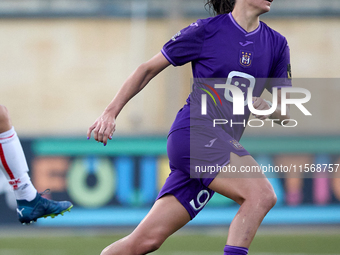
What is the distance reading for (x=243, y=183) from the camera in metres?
3.04

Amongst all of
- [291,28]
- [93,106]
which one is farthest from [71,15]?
[291,28]

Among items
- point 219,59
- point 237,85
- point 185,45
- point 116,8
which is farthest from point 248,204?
point 116,8

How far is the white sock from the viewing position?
3658 mm

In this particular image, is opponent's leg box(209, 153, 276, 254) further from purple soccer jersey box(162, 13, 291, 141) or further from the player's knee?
purple soccer jersey box(162, 13, 291, 141)

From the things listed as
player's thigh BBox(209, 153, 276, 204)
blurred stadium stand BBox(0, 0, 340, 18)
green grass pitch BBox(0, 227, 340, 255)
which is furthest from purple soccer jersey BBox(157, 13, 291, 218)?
blurred stadium stand BBox(0, 0, 340, 18)

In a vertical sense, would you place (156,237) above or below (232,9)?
below

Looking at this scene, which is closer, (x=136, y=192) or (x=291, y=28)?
(x=136, y=192)

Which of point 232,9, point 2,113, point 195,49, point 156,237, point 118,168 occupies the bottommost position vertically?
point 118,168

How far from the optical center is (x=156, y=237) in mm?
3430

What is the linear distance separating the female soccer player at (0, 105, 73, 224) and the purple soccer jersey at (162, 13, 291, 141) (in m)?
1.11

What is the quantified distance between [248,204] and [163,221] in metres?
0.66

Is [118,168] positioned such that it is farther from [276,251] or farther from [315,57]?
[315,57]

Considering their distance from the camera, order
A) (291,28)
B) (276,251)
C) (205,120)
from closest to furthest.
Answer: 1. (205,120)
2. (276,251)
3. (291,28)

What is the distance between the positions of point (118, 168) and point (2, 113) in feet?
16.1
